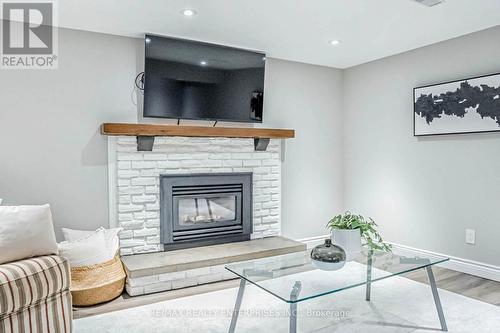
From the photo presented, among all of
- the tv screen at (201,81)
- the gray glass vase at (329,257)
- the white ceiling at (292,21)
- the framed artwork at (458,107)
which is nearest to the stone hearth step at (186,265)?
the gray glass vase at (329,257)

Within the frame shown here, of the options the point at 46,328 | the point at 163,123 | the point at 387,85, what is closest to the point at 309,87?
the point at 387,85

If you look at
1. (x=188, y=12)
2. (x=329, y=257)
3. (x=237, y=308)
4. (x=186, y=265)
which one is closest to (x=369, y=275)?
(x=329, y=257)

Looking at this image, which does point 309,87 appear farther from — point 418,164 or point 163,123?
point 163,123

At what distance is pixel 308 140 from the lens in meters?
4.49

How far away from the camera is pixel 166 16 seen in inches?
116

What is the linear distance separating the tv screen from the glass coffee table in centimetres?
166

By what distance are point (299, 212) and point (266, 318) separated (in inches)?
77.9

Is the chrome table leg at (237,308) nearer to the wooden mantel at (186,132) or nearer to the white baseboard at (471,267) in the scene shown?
the wooden mantel at (186,132)

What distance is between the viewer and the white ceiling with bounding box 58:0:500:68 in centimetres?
275

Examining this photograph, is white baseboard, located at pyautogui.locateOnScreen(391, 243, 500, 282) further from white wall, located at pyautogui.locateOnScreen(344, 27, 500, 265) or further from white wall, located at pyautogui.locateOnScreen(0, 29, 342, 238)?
white wall, located at pyautogui.locateOnScreen(0, 29, 342, 238)

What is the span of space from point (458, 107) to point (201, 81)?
236cm

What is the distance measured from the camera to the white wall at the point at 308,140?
4273 mm

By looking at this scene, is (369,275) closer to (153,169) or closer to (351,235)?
(351,235)

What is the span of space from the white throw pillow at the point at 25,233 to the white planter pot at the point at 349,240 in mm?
1751
